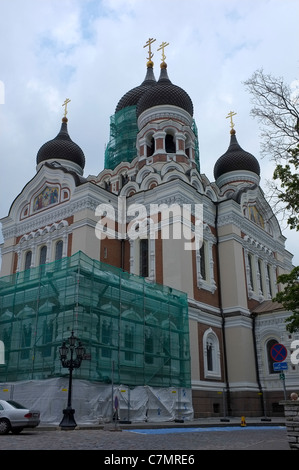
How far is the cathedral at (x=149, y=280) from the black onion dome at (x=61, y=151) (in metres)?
0.09

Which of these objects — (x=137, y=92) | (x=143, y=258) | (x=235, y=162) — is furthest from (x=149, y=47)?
(x=143, y=258)

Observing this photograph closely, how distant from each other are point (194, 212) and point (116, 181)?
8077mm

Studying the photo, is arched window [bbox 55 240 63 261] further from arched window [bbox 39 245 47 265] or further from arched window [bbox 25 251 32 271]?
arched window [bbox 25 251 32 271]

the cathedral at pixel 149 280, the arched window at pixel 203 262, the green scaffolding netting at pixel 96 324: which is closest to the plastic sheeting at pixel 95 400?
the cathedral at pixel 149 280

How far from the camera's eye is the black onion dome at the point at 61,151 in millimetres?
28828

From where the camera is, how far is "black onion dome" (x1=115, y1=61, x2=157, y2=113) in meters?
32.7

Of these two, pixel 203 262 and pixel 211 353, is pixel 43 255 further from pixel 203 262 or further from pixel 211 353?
pixel 211 353

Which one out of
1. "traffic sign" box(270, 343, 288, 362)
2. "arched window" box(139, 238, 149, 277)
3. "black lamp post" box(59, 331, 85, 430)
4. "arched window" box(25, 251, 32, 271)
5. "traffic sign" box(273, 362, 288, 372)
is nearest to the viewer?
"traffic sign" box(270, 343, 288, 362)

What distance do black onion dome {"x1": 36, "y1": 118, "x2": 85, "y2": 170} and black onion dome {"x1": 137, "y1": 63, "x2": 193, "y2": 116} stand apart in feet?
15.8

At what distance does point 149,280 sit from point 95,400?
23.7ft

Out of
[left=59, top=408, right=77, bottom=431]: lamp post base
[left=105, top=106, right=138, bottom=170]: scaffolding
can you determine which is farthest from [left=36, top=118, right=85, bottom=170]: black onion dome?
[left=59, top=408, right=77, bottom=431]: lamp post base

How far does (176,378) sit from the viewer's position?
61.4 feet
